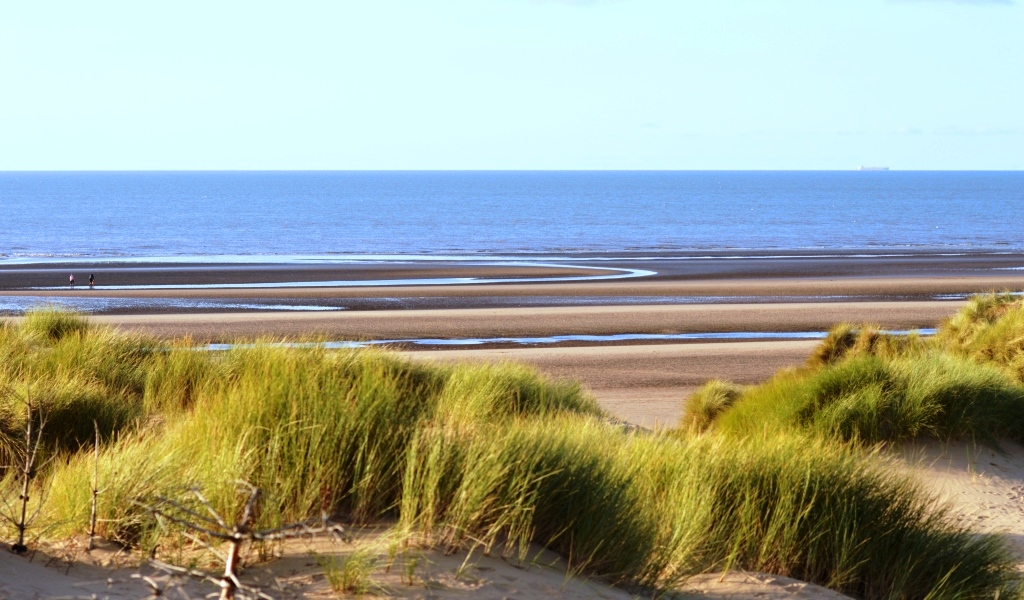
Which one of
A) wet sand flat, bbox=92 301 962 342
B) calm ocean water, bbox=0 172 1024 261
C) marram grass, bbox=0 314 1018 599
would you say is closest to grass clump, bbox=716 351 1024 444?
marram grass, bbox=0 314 1018 599

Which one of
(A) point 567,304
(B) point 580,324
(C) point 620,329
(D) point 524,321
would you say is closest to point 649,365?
(C) point 620,329

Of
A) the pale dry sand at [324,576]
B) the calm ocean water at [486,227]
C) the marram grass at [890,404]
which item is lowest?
the calm ocean water at [486,227]

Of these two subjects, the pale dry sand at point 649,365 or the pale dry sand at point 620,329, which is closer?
the pale dry sand at point 649,365

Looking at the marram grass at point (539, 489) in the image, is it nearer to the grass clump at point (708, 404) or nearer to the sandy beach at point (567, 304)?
the grass clump at point (708, 404)

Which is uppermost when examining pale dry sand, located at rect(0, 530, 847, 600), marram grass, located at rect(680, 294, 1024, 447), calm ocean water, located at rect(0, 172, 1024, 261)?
pale dry sand, located at rect(0, 530, 847, 600)

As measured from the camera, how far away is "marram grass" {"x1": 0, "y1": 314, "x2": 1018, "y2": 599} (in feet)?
16.2

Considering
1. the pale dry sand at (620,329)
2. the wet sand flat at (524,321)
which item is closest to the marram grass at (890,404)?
the pale dry sand at (620,329)

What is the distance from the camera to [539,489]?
529cm

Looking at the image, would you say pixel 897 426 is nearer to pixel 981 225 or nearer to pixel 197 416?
pixel 197 416

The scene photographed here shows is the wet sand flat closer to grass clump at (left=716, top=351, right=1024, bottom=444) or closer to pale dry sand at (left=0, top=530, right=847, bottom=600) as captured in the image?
grass clump at (left=716, top=351, right=1024, bottom=444)

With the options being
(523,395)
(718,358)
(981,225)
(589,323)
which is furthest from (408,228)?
(523,395)

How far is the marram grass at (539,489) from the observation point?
495 centimetres

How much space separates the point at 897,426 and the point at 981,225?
290 feet

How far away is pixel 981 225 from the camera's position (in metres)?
89.9
